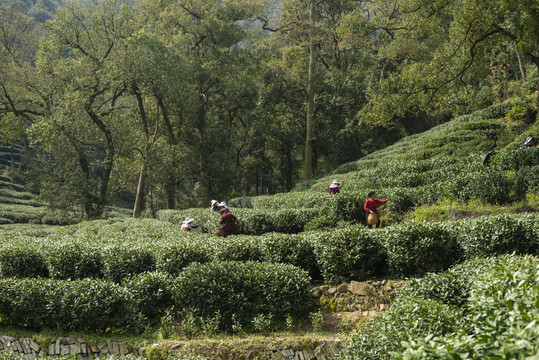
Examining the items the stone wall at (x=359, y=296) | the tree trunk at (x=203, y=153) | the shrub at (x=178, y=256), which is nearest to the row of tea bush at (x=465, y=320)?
the stone wall at (x=359, y=296)

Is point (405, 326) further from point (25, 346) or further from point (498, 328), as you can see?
point (25, 346)

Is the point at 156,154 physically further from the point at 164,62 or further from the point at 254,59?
the point at 254,59

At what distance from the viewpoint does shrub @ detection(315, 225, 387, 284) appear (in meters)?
8.73

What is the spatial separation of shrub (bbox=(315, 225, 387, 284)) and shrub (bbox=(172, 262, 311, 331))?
85cm

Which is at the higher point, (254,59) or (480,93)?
(254,59)

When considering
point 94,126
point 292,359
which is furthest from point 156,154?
point 292,359

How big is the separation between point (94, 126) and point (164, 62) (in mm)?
6423

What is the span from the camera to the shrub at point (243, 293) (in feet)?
26.2

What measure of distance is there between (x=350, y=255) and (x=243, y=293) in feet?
7.78

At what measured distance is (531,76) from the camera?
27062mm

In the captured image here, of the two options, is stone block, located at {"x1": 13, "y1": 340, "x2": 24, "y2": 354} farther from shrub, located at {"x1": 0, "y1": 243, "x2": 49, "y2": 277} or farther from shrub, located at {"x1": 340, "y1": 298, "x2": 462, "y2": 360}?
shrub, located at {"x1": 340, "y1": 298, "x2": 462, "y2": 360}

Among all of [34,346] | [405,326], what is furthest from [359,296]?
[34,346]

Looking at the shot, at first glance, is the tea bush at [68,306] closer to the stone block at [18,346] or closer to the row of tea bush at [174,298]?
the row of tea bush at [174,298]

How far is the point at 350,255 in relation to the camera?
28.5 ft
